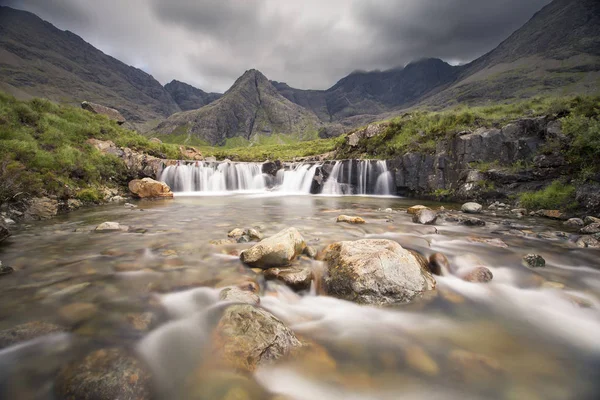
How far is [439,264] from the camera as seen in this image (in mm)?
5195

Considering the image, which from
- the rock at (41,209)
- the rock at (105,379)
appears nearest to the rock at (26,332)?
the rock at (105,379)

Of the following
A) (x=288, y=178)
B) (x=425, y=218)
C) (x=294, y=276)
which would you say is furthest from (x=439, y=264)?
(x=288, y=178)

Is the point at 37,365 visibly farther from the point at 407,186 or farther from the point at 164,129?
the point at 164,129

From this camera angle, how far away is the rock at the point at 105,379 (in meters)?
2.23

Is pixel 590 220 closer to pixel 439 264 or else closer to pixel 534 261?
pixel 534 261

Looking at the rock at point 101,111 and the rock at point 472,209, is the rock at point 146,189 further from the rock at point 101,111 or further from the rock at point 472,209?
the rock at point 472,209

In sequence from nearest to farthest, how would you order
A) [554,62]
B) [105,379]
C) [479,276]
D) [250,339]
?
[105,379], [250,339], [479,276], [554,62]

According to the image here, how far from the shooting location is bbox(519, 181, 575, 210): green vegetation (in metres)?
10.4

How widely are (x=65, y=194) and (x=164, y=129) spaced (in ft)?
691

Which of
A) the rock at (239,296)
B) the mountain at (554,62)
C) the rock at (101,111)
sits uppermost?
the mountain at (554,62)

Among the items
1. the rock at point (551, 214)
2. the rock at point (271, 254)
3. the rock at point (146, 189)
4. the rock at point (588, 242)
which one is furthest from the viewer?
the rock at point (146, 189)

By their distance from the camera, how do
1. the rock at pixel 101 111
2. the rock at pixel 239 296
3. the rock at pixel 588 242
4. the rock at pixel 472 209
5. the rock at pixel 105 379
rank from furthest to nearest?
the rock at pixel 101 111, the rock at pixel 472 209, the rock at pixel 588 242, the rock at pixel 239 296, the rock at pixel 105 379

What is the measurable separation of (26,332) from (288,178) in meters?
25.8

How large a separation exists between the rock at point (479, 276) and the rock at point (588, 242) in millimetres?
3980
